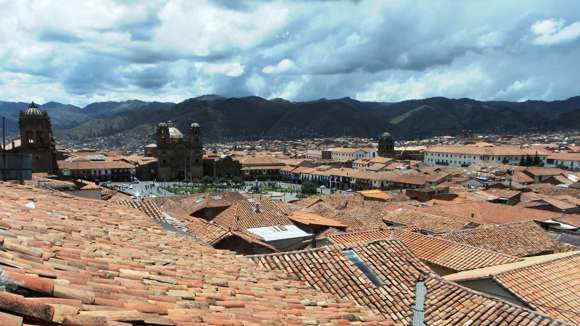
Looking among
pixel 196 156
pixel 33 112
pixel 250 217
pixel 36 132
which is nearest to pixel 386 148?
pixel 196 156

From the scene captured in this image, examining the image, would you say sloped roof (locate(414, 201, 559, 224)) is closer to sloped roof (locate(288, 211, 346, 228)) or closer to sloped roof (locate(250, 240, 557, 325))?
sloped roof (locate(288, 211, 346, 228))

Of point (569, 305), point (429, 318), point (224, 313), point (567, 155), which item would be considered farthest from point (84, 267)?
point (567, 155)

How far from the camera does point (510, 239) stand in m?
17.8

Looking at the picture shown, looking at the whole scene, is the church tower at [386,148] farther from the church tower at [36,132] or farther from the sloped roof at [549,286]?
the sloped roof at [549,286]

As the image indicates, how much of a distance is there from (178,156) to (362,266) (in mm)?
77400

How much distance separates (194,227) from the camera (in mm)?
17812

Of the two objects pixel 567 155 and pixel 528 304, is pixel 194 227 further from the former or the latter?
pixel 567 155

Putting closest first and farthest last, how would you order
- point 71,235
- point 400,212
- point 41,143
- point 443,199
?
point 71,235
point 400,212
point 443,199
point 41,143

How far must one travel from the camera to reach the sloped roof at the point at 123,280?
107 inches

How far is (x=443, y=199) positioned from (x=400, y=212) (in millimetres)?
11184

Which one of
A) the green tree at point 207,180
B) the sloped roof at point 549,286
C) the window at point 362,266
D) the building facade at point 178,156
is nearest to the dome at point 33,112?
the building facade at point 178,156

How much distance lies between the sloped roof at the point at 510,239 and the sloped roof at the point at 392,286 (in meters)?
8.07

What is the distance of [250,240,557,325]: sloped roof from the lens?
845cm

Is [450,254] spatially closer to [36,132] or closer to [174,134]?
[36,132]
